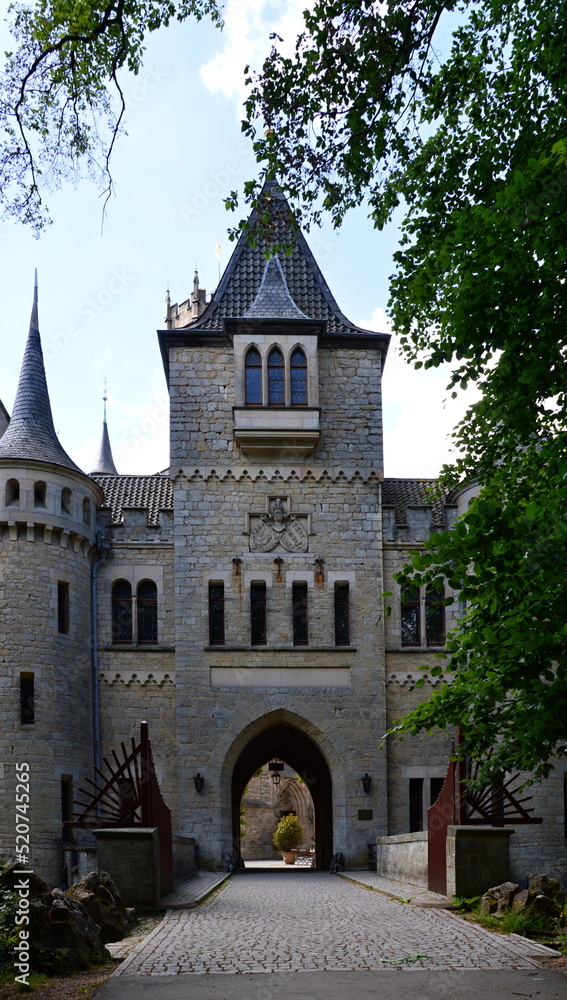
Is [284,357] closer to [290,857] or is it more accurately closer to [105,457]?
[105,457]

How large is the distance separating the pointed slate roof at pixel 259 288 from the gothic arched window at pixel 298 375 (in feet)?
3.07

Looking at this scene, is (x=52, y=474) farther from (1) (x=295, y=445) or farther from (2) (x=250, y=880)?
(2) (x=250, y=880)

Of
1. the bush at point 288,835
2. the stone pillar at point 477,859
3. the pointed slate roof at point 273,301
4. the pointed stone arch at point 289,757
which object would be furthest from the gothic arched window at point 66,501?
the bush at point 288,835

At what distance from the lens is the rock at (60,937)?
871 cm

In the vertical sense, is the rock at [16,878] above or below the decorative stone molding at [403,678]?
below

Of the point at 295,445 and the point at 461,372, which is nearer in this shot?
the point at 461,372

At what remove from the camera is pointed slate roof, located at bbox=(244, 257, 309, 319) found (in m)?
25.6

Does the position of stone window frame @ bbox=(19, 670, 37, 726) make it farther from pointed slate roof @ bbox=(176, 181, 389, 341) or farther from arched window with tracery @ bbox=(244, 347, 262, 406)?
pointed slate roof @ bbox=(176, 181, 389, 341)

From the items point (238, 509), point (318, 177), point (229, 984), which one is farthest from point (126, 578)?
point (229, 984)

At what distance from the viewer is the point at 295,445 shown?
25016mm

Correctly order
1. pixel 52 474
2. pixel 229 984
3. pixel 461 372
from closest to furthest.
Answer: pixel 229 984, pixel 461 372, pixel 52 474

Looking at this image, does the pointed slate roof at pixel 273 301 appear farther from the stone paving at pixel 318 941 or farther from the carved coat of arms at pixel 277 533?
the stone paving at pixel 318 941

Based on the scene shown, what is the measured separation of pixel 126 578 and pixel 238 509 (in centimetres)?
298

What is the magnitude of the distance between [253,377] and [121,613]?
619 cm
